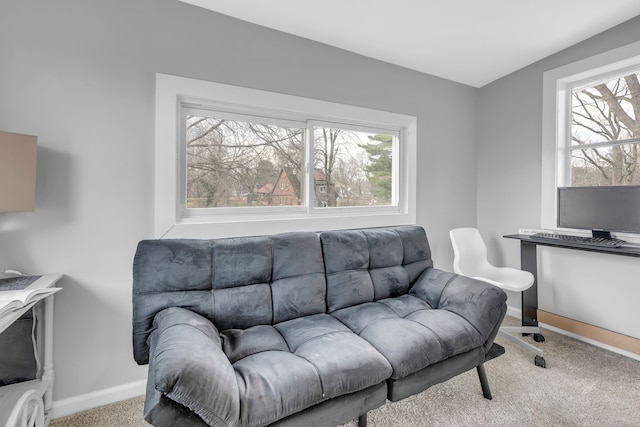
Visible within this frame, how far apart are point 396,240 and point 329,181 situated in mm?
770

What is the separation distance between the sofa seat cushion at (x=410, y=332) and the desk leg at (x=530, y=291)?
1.32 m

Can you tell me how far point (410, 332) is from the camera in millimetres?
1557

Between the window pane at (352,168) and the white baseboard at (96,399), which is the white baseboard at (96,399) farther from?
the window pane at (352,168)

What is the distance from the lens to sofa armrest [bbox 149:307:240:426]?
0.97 m

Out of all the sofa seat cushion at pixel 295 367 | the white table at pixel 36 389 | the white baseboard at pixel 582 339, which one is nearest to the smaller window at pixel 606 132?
the white baseboard at pixel 582 339

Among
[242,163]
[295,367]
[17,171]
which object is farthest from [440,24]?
[17,171]

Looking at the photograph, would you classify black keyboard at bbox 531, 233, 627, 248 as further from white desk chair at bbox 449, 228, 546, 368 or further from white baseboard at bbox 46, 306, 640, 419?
white baseboard at bbox 46, 306, 640, 419

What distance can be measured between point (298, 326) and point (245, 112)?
1560mm

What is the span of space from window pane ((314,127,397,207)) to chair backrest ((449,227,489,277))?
72cm

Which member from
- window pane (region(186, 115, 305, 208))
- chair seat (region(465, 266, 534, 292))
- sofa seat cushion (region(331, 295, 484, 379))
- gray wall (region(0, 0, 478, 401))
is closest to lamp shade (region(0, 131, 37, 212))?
gray wall (region(0, 0, 478, 401))

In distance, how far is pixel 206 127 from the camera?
2090 mm

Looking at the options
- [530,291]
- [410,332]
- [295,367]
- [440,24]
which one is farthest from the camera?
Result: [530,291]

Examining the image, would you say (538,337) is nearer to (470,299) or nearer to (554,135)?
(470,299)

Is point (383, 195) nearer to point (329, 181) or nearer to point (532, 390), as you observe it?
point (329, 181)
